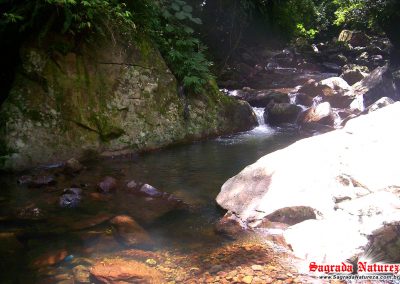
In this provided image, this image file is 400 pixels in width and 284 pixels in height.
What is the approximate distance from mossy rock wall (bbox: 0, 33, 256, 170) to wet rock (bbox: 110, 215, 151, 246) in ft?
8.77

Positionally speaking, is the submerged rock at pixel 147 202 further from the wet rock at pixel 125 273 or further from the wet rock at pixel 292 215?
the wet rock at pixel 292 215

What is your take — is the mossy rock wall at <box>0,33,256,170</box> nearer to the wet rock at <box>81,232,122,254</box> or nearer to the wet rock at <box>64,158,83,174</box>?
the wet rock at <box>64,158,83,174</box>

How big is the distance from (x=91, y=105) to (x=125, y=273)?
434 cm

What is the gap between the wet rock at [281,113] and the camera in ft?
32.4

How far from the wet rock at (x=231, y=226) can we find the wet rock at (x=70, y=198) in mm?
1859

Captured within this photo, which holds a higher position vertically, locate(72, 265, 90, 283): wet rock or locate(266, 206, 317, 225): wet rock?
locate(266, 206, 317, 225): wet rock

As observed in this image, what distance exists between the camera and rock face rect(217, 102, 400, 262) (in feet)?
10.0

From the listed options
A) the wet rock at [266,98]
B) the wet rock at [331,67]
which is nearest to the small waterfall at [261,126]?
the wet rock at [266,98]

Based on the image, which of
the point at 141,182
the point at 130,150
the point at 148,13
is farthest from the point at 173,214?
the point at 148,13

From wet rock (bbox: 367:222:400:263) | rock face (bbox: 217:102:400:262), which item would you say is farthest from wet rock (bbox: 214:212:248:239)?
Answer: wet rock (bbox: 367:222:400:263)

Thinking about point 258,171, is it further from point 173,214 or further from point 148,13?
point 148,13

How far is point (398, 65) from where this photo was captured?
634 inches

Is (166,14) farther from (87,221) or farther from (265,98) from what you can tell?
(87,221)

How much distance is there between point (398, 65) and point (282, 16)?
5.36 meters
